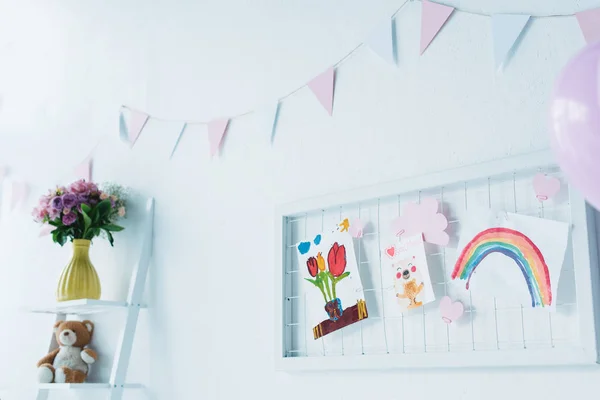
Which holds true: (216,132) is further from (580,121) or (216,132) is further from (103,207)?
(580,121)

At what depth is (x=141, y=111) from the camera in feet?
7.47

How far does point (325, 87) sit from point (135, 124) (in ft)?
2.45

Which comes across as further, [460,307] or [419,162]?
[419,162]

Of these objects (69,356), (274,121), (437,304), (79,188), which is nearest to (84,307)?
(69,356)

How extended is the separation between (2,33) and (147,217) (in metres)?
1.31

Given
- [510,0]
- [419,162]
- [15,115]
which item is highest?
[15,115]

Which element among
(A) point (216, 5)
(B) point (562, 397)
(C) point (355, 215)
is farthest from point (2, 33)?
(B) point (562, 397)

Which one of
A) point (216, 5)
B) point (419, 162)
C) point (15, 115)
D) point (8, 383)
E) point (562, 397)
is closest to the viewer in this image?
point (562, 397)

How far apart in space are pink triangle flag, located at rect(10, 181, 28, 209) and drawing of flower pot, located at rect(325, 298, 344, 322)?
149 cm

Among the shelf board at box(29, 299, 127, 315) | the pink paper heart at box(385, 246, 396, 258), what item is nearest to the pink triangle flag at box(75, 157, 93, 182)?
the shelf board at box(29, 299, 127, 315)

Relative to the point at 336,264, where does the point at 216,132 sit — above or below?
above

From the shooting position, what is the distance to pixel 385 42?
165cm

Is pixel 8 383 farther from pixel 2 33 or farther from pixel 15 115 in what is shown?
pixel 2 33

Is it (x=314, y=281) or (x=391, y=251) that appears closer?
(x=391, y=251)
